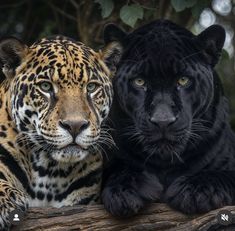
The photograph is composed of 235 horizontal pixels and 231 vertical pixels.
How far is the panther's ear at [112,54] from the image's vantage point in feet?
21.6

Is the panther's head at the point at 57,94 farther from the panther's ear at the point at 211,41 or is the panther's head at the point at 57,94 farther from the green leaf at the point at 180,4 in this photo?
the green leaf at the point at 180,4

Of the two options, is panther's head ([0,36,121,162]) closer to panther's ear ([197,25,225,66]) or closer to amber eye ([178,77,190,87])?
Result: amber eye ([178,77,190,87])

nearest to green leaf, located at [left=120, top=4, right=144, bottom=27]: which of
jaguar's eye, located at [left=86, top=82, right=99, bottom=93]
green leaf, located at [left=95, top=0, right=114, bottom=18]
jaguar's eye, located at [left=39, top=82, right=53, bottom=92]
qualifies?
green leaf, located at [left=95, top=0, right=114, bottom=18]

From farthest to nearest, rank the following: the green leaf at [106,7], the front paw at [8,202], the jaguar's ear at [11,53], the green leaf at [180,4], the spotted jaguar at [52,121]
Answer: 1. the green leaf at [106,7]
2. the green leaf at [180,4]
3. the jaguar's ear at [11,53]
4. the spotted jaguar at [52,121]
5. the front paw at [8,202]

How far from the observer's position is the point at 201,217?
597 cm

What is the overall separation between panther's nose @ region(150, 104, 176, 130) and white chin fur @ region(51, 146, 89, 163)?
0.55m

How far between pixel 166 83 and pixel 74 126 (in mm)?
777

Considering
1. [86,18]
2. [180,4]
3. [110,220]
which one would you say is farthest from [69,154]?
[86,18]

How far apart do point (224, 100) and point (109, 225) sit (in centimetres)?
146

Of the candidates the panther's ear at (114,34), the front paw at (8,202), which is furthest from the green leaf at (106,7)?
the front paw at (8,202)

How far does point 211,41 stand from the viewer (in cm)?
642

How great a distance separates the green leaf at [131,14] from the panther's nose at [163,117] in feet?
4.31

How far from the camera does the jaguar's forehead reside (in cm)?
614

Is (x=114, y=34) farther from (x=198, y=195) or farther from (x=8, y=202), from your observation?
(x=8, y=202)
